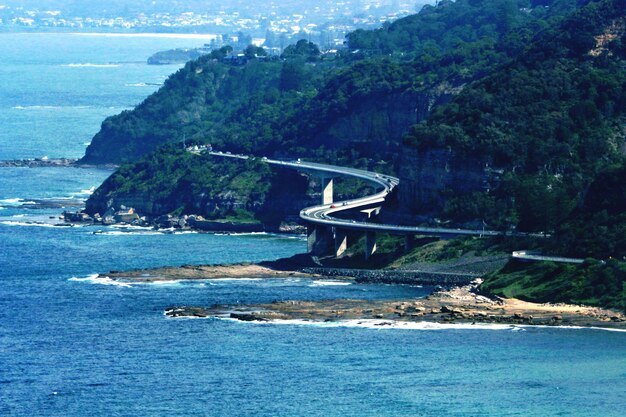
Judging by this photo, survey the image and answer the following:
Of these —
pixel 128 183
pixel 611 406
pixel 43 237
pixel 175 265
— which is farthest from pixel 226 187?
pixel 611 406

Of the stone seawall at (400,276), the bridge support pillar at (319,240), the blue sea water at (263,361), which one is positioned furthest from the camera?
the bridge support pillar at (319,240)

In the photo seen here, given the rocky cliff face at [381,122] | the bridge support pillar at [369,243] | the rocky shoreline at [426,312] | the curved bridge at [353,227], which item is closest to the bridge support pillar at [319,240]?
the curved bridge at [353,227]

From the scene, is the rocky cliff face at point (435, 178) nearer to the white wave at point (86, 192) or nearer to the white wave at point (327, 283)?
the white wave at point (327, 283)

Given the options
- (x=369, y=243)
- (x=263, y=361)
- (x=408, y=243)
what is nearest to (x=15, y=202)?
(x=369, y=243)

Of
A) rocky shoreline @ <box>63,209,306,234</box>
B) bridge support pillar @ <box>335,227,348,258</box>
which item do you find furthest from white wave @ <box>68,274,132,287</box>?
rocky shoreline @ <box>63,209,306,234</box>

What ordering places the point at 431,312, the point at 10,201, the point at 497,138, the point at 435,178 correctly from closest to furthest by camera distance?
the point at 431,312, the point at 435,178, the point at 497,138, the point at 10,201

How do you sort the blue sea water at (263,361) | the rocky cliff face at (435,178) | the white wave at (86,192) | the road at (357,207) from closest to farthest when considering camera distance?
the blue sea water at (263,361) < the road at (357,207) < the rocky cliff face at (435,178) < the white wave at (86,192)

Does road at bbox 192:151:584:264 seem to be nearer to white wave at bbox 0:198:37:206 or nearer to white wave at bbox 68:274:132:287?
white wave at bbox 68:274:132:287

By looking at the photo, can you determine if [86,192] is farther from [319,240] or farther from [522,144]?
[522,144]
